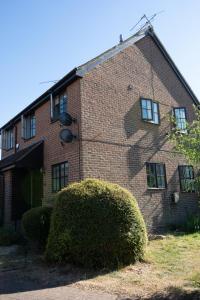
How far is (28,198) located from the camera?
15.5 metres

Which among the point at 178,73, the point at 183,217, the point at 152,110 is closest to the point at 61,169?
the point at 152,110

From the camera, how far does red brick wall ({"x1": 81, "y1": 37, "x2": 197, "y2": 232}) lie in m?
12.7

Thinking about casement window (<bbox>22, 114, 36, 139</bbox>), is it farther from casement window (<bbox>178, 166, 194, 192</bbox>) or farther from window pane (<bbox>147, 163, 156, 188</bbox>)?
casement window (<bbox>178, 166, 194, 192</bbox>)

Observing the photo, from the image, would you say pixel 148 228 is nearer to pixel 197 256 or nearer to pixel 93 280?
pixel 197 256

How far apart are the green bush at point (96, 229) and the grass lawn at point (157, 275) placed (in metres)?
0.51

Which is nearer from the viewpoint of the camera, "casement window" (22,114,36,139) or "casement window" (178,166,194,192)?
"casement window" (178,166,194,192)

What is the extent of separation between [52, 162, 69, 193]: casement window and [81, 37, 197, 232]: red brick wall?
4.23 ft

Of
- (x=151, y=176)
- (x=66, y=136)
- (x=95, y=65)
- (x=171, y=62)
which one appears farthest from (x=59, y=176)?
(x=171, y=62)

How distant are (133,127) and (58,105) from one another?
3.33 meters

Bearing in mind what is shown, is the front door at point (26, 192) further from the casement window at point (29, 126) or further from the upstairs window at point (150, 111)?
the upstairs window at point (150, 111)

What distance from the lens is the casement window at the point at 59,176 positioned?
1291 cm

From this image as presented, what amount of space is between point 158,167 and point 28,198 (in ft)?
20.1

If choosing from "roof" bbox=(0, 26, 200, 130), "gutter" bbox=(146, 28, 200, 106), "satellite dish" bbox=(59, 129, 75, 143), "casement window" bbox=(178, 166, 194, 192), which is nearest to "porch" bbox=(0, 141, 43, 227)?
"roof" bbox=(0, 26, 200, 130)

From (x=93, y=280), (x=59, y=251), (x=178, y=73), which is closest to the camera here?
(x=93, y=280)
